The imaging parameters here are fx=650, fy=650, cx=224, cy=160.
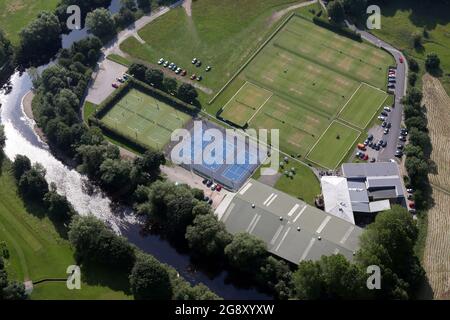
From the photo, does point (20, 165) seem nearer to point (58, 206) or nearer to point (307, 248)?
point (58, 206)

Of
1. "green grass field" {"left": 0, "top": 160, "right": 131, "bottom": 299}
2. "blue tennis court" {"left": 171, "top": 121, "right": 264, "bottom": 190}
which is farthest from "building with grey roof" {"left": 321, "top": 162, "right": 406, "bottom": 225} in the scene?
"green grass field" {"left": 0, "top": 160, "right": 131, "bottom": 299}

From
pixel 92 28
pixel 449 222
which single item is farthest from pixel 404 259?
pixel 92 28

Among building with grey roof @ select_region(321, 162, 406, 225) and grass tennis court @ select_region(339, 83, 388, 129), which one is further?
grass tennis court @ select_region(339, 83, 388, 129)

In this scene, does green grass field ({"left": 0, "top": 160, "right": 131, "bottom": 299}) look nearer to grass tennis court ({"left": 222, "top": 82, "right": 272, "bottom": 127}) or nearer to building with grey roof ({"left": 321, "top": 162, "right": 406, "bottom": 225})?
Result: building with grey roof ({"left": 321, "top": 162, "right": 406, "bottom": 225})

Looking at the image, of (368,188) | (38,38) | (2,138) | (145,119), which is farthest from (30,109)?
(368,188)

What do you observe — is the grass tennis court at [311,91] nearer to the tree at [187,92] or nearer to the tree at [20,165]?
the tree at [187,92]

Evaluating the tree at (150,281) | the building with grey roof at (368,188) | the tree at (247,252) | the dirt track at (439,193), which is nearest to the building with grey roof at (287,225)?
the tree at (247,252)

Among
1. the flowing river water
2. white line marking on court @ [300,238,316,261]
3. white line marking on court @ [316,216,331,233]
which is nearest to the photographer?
white line marking on court @ [300,238,316,261]
